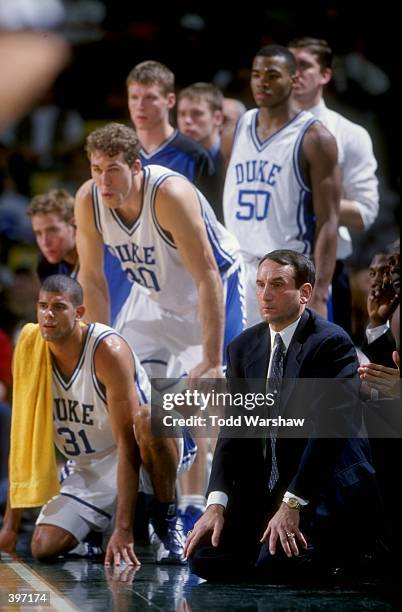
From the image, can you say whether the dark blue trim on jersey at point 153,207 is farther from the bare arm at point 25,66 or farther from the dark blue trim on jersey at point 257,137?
the bare arm at point 25,66

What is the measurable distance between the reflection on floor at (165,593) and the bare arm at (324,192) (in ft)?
4.17

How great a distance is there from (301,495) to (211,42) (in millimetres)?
2175

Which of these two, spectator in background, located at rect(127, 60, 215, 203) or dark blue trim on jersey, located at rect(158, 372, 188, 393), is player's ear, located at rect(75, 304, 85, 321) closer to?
dark blue trim on jersey, located at rect(158, 372, 188, 393)

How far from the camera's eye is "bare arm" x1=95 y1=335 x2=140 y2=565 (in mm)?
3873

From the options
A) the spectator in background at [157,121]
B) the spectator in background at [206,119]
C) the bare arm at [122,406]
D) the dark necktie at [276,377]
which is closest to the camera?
the dark necktie at [276,377]

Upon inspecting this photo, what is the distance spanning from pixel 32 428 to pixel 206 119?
157cm

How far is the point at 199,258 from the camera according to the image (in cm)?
410

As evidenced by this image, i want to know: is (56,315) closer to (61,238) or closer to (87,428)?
(87,428)

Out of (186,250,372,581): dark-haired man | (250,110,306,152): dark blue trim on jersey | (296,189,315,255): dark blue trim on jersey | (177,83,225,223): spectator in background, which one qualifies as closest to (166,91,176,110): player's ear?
(177,83,225,223): spectator in background

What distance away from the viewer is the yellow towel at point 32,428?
156 inches

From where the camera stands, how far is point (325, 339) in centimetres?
347

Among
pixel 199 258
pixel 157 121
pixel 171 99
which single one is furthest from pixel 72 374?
pixel 171 99

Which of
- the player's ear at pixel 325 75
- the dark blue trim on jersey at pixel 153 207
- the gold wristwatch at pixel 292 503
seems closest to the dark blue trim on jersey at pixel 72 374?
the dark blue trim on jersey at pixel 153 207

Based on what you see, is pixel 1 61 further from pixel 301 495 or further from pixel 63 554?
pixel 301 495
